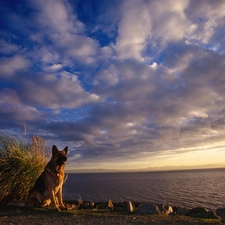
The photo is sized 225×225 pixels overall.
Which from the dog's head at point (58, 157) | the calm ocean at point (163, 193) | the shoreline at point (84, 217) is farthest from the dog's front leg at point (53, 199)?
the calm ocean at point (163, 193)

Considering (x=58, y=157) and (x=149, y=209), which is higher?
(x=58, y=157)

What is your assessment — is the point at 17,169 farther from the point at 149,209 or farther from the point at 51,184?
the point at 149,209

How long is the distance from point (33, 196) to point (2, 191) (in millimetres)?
1932

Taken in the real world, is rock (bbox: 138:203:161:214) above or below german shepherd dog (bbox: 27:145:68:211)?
below

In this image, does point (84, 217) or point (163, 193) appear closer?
point (84, 217)

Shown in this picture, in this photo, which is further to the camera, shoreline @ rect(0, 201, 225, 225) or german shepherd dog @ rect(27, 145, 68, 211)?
german shepherd dog @ rect(27, 145, 68, 211)

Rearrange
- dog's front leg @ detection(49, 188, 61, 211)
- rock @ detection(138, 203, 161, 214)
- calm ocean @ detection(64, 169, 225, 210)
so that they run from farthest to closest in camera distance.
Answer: calm ocean @ detection(64, 169, 225, 210)
rock @ detection(138, 203, 161, 214)
dog's front leg @ detection(49, 188, 61, 211)

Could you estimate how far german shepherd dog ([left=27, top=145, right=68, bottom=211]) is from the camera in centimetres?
959

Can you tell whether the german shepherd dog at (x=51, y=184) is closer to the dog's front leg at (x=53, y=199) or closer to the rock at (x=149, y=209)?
the dog's front leg at (x=53, y=199)

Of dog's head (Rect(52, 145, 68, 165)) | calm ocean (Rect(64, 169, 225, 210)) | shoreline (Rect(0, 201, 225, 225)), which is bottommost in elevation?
calm ocean (Rect(64, 169, 225, 210))

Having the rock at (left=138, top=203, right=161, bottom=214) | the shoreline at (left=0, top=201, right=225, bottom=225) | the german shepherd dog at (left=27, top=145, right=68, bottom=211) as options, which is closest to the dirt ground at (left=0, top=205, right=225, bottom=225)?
the shoreline at (left=0, top=201, right=225, bottom=225)

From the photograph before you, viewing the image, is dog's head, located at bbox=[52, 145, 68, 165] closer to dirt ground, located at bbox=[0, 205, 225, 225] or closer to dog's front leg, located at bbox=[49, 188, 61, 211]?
dog's front leg, located at bbox=[49, 188, 61, 211]

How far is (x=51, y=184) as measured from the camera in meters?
9.55

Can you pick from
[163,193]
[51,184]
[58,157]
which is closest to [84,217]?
[51,184]
